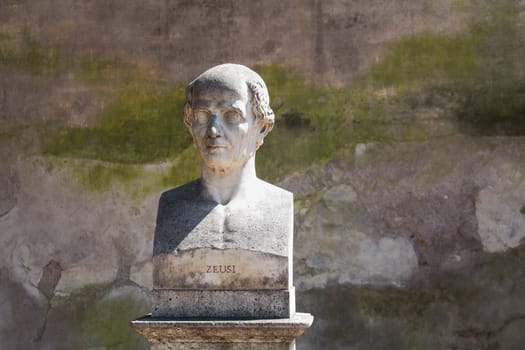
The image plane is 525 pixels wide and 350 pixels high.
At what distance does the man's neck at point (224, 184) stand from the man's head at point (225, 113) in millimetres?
56

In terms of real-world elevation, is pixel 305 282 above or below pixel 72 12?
below

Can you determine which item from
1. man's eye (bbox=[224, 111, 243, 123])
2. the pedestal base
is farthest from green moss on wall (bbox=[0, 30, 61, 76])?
the pedestal base

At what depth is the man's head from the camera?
4906 millimetres

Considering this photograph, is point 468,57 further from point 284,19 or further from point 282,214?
point 282,214

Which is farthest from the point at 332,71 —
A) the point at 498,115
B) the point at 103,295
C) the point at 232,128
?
the point at 232,128

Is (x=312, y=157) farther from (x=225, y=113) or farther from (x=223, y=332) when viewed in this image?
(x=223, y=332)

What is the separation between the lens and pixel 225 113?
494 centimetres

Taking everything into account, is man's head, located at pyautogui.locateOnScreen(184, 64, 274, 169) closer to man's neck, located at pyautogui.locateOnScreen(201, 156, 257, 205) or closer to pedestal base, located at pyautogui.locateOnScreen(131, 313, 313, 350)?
man's neck, located at pyautogui.locateOnScreen(201, 156, 257, 205)

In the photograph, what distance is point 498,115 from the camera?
307 inches

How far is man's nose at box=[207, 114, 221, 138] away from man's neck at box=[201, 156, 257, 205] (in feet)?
0.73

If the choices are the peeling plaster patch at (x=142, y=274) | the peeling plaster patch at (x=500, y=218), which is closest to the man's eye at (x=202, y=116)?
the peeling plaster patch at (x=142, y=274)

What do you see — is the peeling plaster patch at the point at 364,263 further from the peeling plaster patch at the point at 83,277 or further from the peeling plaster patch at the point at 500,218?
the peeling plaster patch at the point at 83,277

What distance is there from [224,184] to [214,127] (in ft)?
1.05

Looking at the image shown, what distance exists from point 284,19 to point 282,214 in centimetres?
329
